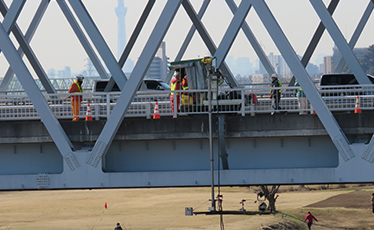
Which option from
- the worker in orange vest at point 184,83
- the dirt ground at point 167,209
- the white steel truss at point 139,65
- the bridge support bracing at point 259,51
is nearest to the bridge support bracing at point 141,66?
the white steel truss at point 139,65

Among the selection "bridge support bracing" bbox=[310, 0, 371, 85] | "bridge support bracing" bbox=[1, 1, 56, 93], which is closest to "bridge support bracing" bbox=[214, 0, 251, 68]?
"bridge support bracing" bbox=[310, 0, 371, 85]

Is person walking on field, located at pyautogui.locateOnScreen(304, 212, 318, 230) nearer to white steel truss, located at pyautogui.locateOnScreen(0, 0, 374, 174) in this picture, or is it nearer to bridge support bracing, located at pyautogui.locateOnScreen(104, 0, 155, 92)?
bridge support bracing, located at pyautogui.locateOnScreen(104, 0, 155, 92)

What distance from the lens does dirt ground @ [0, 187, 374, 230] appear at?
61.2m

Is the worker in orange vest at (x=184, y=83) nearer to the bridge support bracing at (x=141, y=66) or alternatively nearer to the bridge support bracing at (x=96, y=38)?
the bridge support bracing at (x=96, y=38)

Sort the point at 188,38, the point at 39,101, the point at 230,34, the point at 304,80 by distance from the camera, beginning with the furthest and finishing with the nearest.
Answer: the point at 188,38 < the point at 230,34 < the point at 39,101 < the point at 304,80

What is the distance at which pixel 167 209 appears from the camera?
72812 millimetres

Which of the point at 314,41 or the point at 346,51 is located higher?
the point at 314,41

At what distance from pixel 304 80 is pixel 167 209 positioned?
57.2 m

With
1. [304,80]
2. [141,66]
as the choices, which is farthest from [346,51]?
[141,66]

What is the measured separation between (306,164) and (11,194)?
75071mm

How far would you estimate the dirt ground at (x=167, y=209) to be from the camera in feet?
201

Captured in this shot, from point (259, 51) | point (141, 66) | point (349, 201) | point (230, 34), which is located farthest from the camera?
point (349, 201)

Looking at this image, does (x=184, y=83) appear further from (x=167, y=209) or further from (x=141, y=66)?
(x=167, y=209)

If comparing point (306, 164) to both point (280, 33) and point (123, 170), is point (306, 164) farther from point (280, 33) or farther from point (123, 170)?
point (123, 170)
